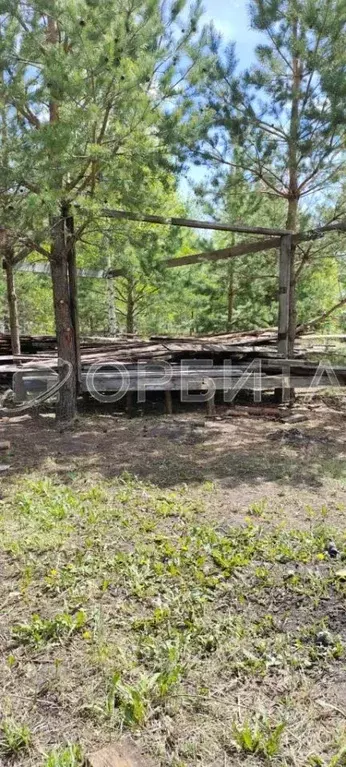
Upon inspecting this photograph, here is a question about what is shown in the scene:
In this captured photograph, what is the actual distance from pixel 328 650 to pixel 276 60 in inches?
268

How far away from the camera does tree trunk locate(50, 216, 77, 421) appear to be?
5570mm

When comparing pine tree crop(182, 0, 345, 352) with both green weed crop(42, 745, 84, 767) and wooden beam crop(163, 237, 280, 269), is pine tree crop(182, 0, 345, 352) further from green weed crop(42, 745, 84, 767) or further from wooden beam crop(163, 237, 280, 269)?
green weed crop(42, 745, 84, 767)

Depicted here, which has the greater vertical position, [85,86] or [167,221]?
[85,86]

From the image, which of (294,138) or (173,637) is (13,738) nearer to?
(173,637)

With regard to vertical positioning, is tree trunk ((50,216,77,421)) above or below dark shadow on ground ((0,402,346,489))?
above

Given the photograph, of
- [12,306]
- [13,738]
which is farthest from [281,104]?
[13,738]

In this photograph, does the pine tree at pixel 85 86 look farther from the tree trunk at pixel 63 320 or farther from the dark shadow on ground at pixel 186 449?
the dark shadow on ground at pixel 186 449

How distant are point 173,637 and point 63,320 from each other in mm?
4370

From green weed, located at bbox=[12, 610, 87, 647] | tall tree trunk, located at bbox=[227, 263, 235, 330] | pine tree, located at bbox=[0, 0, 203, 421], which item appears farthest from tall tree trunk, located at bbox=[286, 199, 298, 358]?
green weed, located at bbox=[12, 610, 87, 647]

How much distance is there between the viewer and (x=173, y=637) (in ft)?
6.63

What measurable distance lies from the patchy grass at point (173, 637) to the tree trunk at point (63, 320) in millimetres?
2725

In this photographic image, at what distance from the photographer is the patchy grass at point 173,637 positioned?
1.57 metres

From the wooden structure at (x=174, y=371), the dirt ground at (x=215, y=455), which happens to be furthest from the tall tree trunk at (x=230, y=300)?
the dirt ground at (x=215, y=455)

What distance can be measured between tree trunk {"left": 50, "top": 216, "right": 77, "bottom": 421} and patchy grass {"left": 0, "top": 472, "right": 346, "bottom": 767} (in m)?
2.73
